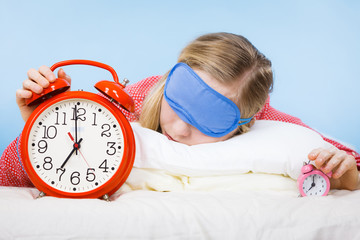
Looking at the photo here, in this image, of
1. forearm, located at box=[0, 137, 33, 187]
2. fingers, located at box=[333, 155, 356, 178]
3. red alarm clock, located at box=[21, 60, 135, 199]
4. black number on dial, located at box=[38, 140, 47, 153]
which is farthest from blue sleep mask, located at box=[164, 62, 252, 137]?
forearm, located at box=[0, 137, 33, 187]

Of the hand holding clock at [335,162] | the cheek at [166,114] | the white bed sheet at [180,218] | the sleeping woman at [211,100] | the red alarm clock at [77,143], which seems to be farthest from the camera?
the cheek at [166,114]

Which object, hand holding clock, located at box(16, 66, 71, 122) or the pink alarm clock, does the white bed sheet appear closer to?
the pink alarm clock

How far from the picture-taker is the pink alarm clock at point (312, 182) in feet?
4.21

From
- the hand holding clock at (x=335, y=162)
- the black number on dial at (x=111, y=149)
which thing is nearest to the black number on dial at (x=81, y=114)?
the black number on dial at (x=111, y=149)

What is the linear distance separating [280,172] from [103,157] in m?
0.62

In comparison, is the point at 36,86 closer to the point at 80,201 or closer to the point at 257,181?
the point at 80,201

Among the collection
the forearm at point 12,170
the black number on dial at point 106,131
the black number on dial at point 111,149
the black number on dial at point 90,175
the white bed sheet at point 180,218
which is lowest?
the forearm at point 12,170

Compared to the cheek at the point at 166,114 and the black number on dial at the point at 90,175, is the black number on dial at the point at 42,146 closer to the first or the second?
the black number on dial at the point at 90,175

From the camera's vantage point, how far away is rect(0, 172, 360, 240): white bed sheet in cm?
92

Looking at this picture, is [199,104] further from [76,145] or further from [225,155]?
[76,145]

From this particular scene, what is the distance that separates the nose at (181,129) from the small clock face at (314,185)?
46cm

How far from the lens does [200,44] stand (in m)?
1.60

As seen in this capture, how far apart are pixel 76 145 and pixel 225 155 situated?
0.51 metres

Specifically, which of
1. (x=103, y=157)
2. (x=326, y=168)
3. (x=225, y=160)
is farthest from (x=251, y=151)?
(x=103, y=157)
